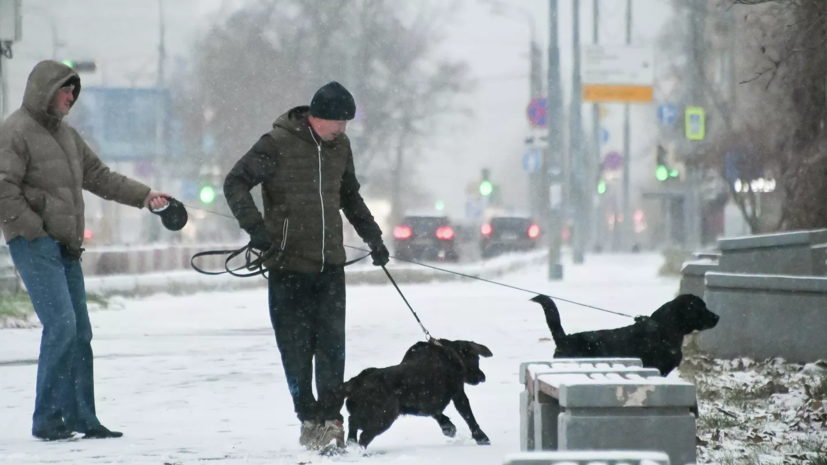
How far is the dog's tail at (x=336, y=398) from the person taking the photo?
225 inches

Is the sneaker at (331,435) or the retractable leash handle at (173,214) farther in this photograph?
the retractable leash handle at (173,214)

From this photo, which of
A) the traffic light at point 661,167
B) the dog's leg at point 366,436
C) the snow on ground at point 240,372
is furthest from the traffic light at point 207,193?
the dog's leg at point 366,436

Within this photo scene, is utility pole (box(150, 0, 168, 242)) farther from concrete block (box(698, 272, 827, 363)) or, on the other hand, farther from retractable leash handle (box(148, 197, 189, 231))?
retractable leash handle (box(148, 197, 189, 231))

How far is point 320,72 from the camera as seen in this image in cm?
4647

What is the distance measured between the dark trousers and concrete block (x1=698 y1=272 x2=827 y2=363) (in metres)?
4.07

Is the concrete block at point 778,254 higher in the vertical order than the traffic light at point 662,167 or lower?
lower

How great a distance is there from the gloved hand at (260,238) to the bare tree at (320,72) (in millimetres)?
38781

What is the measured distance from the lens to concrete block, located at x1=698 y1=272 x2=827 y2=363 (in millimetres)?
8890

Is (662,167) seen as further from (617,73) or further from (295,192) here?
(295,192)

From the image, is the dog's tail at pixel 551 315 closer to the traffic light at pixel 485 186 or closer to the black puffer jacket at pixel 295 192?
the black puffer jacket at pixel 295 192

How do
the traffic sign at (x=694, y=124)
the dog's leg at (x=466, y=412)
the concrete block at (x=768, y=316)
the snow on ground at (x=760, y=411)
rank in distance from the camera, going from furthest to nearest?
1. the traffic sign at (x=694, y=124)
2. the concrete block at (x=768, y=316)
3. the dog's leg at (x=466, y=412)
4. the snow on ground at (x=760, y=411)

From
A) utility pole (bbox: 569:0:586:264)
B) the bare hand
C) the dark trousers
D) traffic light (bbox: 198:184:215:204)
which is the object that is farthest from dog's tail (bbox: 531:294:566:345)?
traffic light (bbox: 198:184:215:204)

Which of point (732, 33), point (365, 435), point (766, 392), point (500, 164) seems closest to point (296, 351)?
point (365, 435)

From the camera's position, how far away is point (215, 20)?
149 ft
